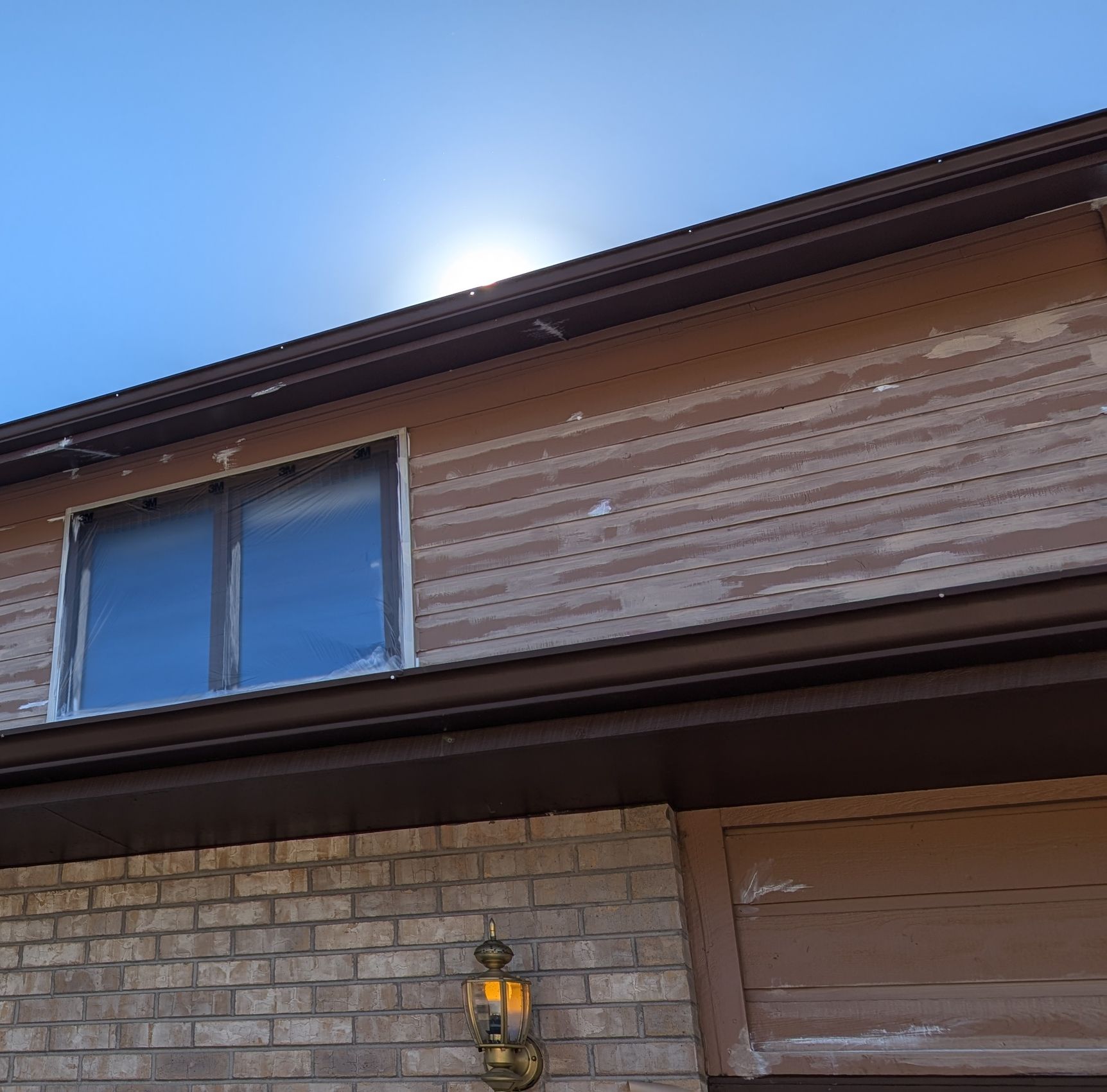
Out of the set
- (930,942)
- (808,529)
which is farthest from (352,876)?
(808,529)

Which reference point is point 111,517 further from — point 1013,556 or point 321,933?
point 1013,556

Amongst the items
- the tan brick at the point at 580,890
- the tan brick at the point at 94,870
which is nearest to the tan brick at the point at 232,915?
the tan brick at the point at 94,870

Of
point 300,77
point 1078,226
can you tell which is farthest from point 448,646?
point 300,77

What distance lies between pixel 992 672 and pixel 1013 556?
3.76ft

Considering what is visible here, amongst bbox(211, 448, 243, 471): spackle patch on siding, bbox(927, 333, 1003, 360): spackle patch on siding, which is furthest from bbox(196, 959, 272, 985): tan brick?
bbox(927, 333, 1003, 360): spackle patch on siding

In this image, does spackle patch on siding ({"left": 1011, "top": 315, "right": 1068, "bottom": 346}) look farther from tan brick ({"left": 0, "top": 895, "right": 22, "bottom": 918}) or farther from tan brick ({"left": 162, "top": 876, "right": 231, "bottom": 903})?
tan brick ({"left": 0, "top": 895, "right": 22, "bottom": 918})

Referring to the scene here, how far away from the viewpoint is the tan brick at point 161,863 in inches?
205

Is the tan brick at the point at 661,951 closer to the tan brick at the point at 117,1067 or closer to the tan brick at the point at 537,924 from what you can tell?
the tan brick at the point at 537,924

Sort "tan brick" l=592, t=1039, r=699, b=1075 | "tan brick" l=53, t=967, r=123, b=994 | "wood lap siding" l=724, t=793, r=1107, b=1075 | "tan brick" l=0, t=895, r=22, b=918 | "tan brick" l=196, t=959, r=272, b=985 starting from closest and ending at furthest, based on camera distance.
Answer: "wood lap siding" l=724, t=793, r=1107, b=1075 → "tan brick" l=592, t=1039, r=699, b=1075 → "tan brick" l=196, t=959, r=272, b=985 → "tan brick" l=53, t=967, r=123, b=994 → "tan brick" l=0, t=895, r=22, b=918

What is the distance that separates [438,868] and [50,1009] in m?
1.95

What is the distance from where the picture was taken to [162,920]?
5137 millimetres

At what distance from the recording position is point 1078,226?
205 inches

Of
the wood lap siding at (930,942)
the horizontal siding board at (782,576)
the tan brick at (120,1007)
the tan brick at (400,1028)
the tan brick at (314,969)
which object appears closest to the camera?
the wood lap siding at (930,942)

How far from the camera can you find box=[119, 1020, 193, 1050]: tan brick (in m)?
4.89
